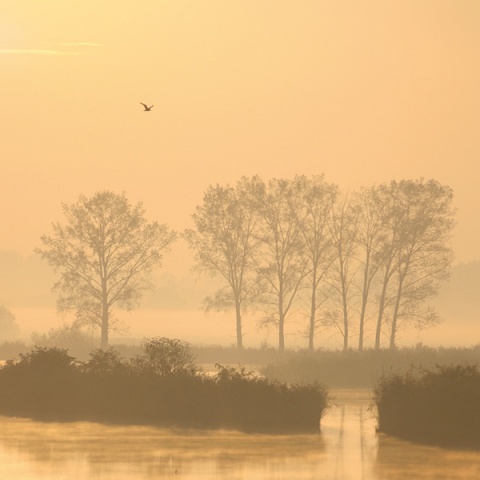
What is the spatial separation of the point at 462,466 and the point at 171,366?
15.0 m

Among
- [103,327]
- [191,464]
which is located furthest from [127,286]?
[191,464]

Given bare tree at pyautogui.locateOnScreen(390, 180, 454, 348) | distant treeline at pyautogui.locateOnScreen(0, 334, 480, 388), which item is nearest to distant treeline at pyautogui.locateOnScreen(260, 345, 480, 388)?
distant treeline at pyautogui.locateOnScreen(0, 334, 480, 388)

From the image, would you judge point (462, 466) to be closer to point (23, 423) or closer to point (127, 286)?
point (23, 423)

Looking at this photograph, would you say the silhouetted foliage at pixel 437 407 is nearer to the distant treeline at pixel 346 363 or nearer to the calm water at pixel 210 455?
the calm water at pixel 210 455

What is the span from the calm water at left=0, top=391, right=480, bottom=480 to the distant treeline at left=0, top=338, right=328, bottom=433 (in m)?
1.52

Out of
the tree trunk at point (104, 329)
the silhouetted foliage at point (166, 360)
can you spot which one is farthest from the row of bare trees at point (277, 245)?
the silhouetted foliage at point (166, 360)

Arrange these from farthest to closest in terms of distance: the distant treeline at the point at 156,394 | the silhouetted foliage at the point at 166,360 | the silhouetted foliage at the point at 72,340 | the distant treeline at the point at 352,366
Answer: the silhouetted foliage at the point at 72,340, the distant treeline at the point at 352,366, the silhouetted foliage at the point at 166,360, the distant treeline at the point at 156,394

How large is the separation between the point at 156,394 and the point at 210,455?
31.4 ft

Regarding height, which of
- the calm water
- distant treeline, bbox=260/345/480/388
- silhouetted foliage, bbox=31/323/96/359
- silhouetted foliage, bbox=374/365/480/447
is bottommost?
the calm water

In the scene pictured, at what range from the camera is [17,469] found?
3297 centimetres

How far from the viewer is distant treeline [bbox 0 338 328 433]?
4272 centimetres

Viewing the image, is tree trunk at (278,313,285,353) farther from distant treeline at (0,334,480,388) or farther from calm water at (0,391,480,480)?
calm water at (0,391,480,480)

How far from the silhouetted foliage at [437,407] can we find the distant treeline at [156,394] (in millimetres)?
2939

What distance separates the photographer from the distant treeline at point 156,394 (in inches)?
1682
